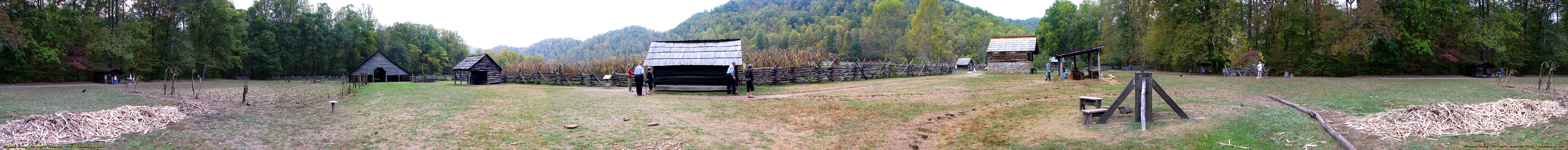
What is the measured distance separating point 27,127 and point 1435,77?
30991 mm

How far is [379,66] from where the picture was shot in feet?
112

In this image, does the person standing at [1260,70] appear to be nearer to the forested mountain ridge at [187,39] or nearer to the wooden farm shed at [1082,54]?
the wooden farm shed at [1082,54]

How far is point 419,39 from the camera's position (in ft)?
188

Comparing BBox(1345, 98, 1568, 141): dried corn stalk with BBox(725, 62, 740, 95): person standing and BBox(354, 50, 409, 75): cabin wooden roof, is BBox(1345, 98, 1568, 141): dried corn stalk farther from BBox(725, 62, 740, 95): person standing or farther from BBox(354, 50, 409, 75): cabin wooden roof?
BBox(354, 50, 409, 75): cabin wooden roof

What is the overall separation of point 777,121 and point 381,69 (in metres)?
33.8

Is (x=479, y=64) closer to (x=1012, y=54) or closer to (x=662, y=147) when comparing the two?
(x=1012, y=54)

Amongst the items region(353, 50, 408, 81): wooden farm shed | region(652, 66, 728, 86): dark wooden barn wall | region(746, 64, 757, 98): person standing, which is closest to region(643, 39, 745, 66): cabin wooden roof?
region(652, 66, 728, 86): dark wooden barn wall

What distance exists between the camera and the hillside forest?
22.9 metres

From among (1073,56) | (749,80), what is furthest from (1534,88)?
(749,80)

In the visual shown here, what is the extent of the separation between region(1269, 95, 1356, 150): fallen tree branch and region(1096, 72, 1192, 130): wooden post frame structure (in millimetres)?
1048

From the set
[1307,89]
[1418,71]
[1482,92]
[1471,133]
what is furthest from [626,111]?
[1418,71]

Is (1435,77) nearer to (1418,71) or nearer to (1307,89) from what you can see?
(1418,71)

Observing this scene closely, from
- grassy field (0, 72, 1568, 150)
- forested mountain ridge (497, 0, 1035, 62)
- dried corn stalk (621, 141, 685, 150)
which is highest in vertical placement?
forested mountain ridge (497, 0, 1035, 62)

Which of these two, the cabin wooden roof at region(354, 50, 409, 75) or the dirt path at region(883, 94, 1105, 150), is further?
the cabin wooden roof at region(354, 50, 409, 75)
